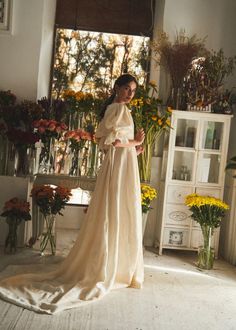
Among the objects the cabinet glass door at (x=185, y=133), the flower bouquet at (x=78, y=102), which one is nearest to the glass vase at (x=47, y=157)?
the flower bouquet at (x=78, y=102)

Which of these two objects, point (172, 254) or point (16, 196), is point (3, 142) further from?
point (172, 254)

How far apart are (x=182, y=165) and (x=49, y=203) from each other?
1.50 meters

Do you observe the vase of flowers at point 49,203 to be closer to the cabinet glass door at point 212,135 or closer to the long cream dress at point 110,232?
the long cream dress at point 110,232

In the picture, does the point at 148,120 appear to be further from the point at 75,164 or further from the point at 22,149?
the point at 22,149

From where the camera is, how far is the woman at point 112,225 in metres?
3.29

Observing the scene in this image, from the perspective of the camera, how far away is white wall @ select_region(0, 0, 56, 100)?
473 cm

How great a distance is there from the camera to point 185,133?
4.71 m

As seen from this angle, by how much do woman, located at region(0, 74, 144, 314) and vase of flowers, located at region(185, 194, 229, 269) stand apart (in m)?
0.98

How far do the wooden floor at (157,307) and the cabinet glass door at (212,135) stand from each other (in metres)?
1.30

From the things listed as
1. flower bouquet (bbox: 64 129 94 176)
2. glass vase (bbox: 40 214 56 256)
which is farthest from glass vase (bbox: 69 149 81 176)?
glass vase (bbox: 40 214 56 256)

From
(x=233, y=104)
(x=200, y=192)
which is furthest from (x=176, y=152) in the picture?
(x=233, y=104)

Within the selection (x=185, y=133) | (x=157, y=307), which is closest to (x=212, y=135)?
(x=185, y=133)

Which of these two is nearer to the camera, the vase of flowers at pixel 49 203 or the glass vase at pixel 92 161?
the vase of flowers at pixel 49 203

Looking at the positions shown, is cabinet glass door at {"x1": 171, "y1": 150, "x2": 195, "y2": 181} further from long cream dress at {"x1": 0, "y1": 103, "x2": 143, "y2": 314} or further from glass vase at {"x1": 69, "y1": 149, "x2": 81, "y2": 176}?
long cream dress at {"x1": 0, "y1": 103, "x2": 143, "y2": 314}
